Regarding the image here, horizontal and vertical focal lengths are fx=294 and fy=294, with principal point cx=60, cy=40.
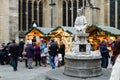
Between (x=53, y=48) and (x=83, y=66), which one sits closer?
(x=83, y=66)

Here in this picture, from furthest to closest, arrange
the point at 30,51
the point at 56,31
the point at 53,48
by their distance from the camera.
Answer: the point at 56,31 → the point at 30,51 → the point at 53,48

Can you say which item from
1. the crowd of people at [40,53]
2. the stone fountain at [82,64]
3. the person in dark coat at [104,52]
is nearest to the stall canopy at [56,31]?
the crowd of people at [40,53]

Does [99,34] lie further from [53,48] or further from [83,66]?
[83,66]

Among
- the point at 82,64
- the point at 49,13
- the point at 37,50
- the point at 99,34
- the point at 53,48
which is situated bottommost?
the point at 82,64

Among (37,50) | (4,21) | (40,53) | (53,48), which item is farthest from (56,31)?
(53,48)

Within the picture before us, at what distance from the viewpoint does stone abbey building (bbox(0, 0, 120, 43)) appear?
20.9m

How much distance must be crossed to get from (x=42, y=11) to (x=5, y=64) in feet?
35.2

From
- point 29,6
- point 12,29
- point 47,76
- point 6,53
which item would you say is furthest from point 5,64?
point 29,6

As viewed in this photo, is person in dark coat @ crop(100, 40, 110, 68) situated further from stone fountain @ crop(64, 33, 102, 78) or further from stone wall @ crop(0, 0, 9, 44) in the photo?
stone wall @ crop(0, 0, 9, 44)

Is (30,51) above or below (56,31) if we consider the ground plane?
below

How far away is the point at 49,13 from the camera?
26500 millimetres

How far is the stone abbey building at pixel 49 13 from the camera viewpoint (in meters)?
20.9

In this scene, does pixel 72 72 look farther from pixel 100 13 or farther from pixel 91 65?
pixel 100 13

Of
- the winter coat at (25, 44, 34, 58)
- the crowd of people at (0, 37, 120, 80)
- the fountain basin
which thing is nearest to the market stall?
the crowd of people at (0, 37, 120, 80)
